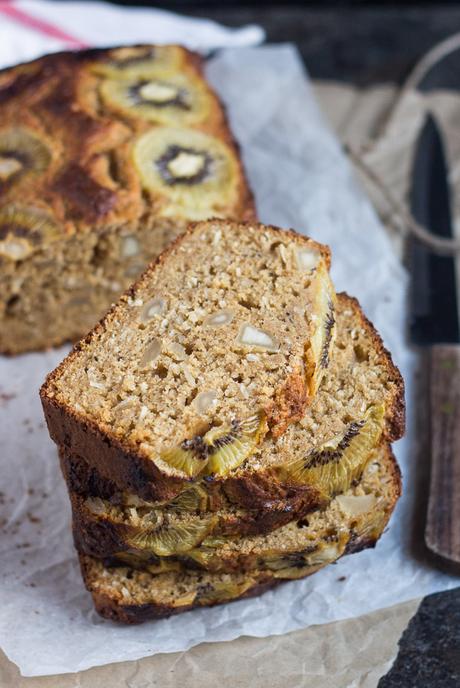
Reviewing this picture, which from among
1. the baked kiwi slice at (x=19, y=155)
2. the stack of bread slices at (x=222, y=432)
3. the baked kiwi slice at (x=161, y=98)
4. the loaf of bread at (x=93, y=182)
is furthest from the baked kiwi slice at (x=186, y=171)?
the stack of bread slices at (x=222, y=432)

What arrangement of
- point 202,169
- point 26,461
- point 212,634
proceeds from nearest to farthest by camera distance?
point 212,634 < point 26,461 < point 202,169

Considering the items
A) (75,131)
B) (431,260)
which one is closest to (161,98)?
(75,131)

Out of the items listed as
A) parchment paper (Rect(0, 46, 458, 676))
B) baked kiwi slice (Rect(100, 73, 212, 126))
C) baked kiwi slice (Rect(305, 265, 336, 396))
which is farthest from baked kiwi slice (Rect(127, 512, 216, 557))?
baked kiwi slice (Rect(100, 73, 212, 126))

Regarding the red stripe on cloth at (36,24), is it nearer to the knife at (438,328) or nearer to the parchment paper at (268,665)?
the knife at (438,328)

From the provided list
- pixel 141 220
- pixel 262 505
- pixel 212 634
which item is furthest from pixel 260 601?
pixel 141 220

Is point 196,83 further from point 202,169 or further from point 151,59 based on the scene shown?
point 202,169
